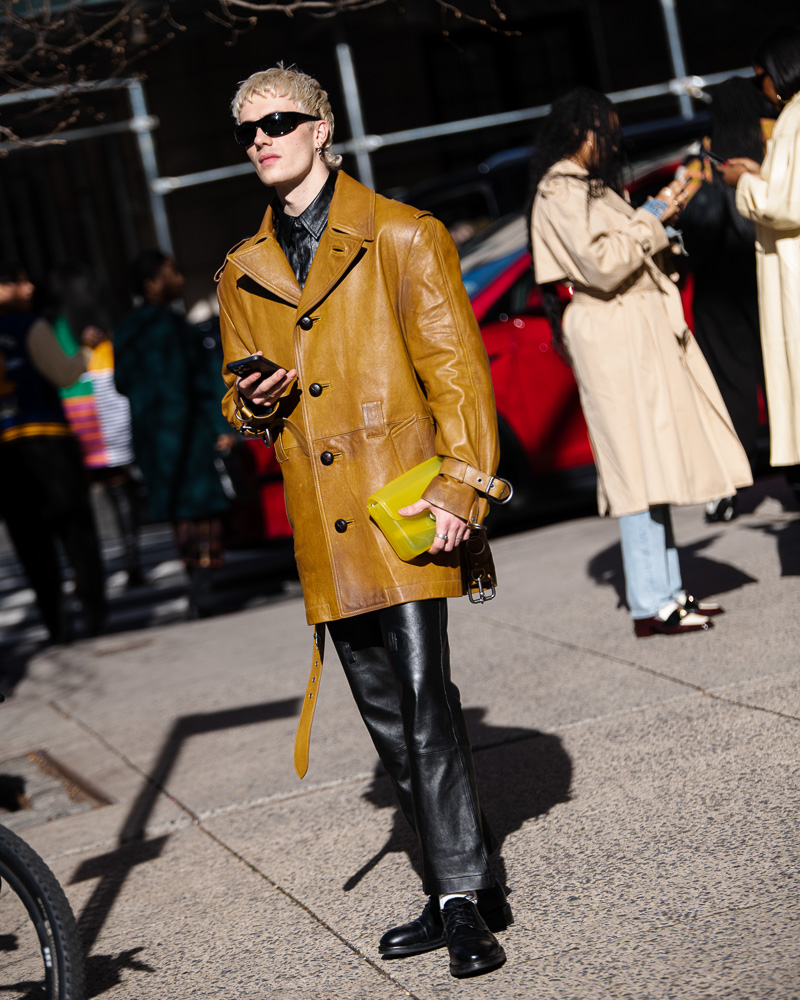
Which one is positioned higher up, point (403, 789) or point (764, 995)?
point (403, 789)

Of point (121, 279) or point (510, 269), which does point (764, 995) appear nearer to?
point (510, 269)

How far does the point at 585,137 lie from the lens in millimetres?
5293

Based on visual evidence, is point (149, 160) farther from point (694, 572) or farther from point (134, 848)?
point (134, 848)

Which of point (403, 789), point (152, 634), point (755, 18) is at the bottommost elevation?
point (152, 634)

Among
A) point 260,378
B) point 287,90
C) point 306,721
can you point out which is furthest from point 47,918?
point 287,90

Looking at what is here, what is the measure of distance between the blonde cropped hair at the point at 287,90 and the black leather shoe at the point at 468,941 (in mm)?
1834

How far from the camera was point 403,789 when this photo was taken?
3375 mm

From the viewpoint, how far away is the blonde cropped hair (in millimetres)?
3232

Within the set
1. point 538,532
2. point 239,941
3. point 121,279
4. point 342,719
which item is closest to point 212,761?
point 342,719

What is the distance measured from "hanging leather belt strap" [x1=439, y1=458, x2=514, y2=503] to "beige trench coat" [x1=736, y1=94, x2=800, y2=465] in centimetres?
245

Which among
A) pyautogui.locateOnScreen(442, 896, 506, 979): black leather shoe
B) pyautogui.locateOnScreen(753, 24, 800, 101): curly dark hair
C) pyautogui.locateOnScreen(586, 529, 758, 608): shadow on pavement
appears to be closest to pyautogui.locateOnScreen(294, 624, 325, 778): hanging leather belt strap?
pyautogui.locateOnScreen(442, 896, 506, 979): black leather shoe

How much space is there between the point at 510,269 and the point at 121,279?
9199mm

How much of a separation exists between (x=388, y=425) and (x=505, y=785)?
150cm

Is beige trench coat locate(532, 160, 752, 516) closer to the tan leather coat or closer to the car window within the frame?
the tan leather coat
